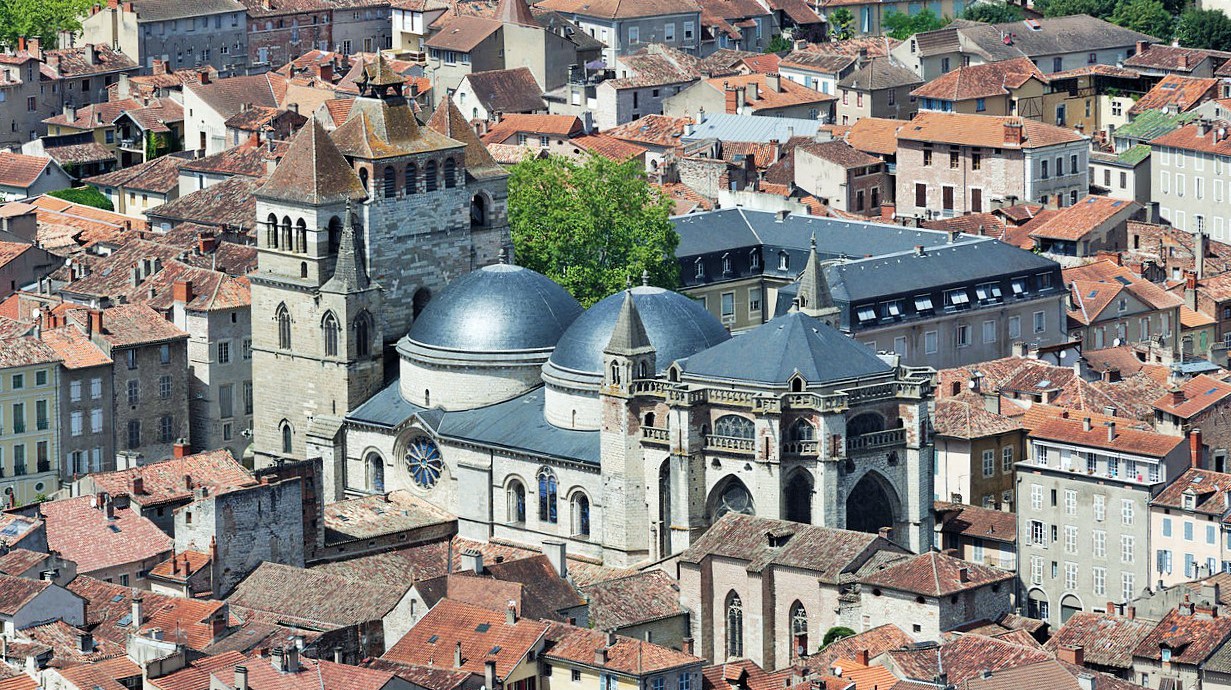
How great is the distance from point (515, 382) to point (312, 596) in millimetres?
18628

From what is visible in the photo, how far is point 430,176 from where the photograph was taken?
15200 cm

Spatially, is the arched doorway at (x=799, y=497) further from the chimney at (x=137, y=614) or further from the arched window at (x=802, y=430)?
the chimney at (x=137, y=614)

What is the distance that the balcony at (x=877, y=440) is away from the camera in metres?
135

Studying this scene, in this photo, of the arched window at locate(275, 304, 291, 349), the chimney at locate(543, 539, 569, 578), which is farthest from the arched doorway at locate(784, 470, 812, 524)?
the arched window at locate(275, 304, 291, 349)

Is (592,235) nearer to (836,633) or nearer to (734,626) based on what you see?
(734,626)

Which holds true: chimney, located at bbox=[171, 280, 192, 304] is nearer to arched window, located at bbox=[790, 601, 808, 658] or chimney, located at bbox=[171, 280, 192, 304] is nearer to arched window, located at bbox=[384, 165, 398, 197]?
arched window, located at bbox=[384, 165, 398, 197]

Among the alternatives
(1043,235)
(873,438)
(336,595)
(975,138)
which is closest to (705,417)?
(873,438)

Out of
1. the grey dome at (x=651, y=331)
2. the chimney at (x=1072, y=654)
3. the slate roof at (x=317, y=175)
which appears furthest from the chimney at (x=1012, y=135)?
the chimney at (x=1072, y=654)

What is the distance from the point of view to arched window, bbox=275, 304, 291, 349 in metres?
151

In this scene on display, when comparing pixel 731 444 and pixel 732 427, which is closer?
pixel 731 444

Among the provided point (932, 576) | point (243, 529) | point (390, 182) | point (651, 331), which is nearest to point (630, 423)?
point (651, 331)

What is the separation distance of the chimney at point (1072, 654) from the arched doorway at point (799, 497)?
14.1m

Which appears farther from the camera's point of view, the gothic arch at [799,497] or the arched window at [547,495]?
the arched window at [547,495]

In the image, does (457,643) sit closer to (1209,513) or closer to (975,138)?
(1209,513)
